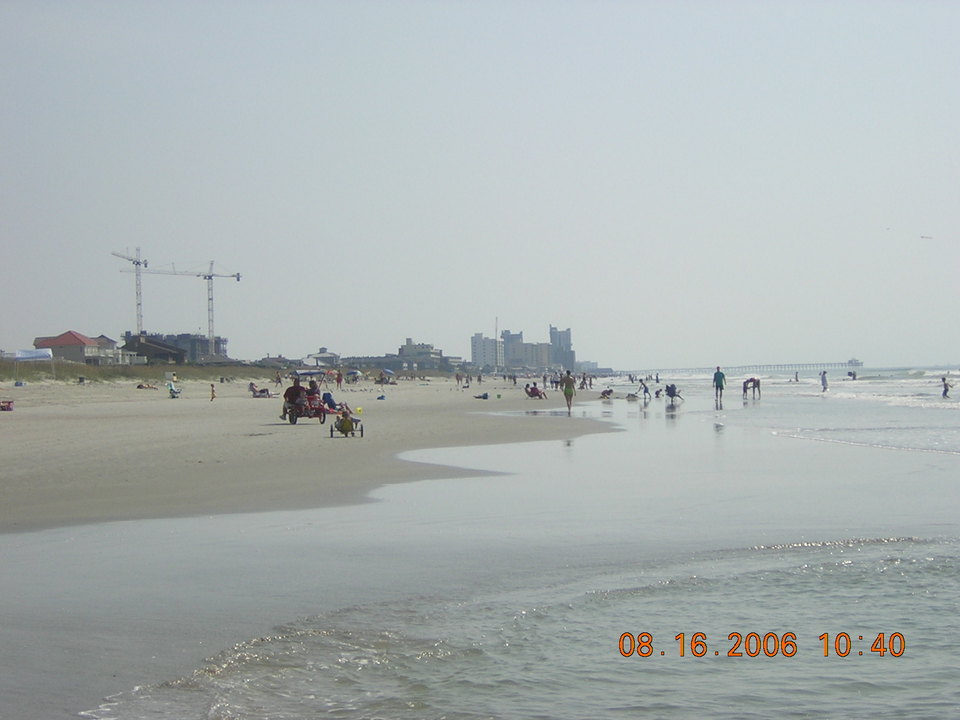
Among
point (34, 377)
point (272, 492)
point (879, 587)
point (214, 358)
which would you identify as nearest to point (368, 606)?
point (879, 587)

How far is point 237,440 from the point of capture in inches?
766

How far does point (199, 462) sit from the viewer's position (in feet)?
49.6

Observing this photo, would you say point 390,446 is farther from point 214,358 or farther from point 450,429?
point 214,358

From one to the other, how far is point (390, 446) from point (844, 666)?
14.7m

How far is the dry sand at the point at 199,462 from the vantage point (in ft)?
35.7
